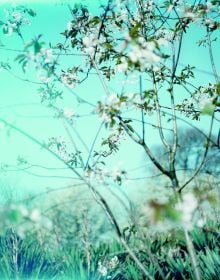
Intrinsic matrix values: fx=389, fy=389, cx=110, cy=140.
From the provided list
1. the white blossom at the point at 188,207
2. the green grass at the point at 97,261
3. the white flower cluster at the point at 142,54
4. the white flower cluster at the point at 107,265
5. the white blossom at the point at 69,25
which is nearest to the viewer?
the white blossom at the point at 188,207

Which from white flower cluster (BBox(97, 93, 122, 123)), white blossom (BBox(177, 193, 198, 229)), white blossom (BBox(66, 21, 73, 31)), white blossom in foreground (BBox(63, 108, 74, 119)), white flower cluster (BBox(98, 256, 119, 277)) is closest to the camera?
white blossom (BBox(177, 193, 198, 229))

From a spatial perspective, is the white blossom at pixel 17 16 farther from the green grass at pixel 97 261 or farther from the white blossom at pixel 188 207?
the white blossom at pixel 188 207

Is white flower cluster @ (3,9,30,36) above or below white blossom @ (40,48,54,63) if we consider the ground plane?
above

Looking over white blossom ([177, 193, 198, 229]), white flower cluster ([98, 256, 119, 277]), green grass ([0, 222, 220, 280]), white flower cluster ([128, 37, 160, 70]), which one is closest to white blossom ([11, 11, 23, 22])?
white flower cluster ([128, 37, 160, 70])

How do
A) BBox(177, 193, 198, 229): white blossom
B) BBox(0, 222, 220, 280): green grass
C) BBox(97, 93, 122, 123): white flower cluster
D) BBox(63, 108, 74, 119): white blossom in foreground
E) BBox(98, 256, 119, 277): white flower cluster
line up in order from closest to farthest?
1. BBox(177, 193, 198, 229): white blossom
2. BBox(97, 93, 122, 123): white flower cluster
3. BBox(63, 108, 74, 119): white blossom in foreground
4. BBox(0, 222, 220, 280): green grass
5. BBox(98, 256, 119, 277): white flower cluster

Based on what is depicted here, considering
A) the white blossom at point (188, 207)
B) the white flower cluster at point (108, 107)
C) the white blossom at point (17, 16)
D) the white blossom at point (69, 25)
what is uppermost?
the white blossom at point (17, 16)

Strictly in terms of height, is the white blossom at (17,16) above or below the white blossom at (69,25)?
above

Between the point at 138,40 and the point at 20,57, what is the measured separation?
711 mm

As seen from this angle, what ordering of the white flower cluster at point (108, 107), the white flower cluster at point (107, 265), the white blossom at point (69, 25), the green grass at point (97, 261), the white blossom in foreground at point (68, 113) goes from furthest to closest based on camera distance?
the white flower cluster at point (107, 265) → the green grass at point (97, 261) → the white blossom at point (69, 25) → the white blossom in foreground at point (68, 113) → the white flower cluster at point (108, 107)

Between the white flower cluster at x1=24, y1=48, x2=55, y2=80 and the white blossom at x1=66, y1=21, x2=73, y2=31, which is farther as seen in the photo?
the white blossom at x1=66, y1=21, x2=73, y2=31

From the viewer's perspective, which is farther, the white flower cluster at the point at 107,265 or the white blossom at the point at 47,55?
the white flower cluster at the point at 107,265

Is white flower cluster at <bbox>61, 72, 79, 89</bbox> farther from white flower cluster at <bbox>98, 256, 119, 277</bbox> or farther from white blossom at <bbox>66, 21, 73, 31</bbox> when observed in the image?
white flower cluster at <bbox>98, 256, 119, 277</bbox>

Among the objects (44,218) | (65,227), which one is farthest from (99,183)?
(65,227)

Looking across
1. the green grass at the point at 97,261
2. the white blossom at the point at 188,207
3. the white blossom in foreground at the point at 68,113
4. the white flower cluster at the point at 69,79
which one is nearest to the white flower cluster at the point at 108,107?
the white blossom in foreground at the point at 68,113
